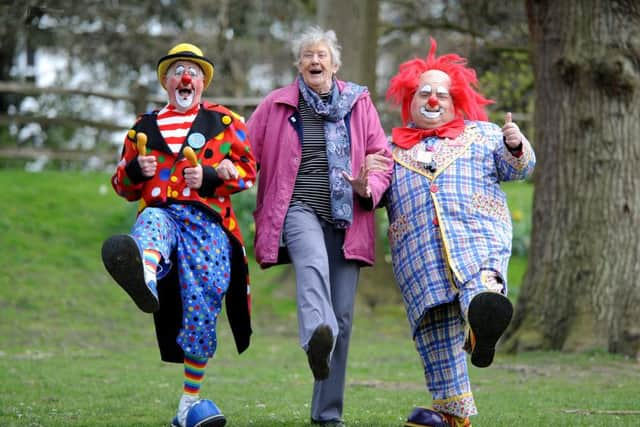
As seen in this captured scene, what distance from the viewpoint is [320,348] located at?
5016 millimetres

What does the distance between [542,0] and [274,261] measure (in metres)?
5.17

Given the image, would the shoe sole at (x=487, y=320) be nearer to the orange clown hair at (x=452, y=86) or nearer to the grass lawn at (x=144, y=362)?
the grass lawn at (x=144, y=362)

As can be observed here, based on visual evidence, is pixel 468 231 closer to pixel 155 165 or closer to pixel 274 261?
pixel 274 261

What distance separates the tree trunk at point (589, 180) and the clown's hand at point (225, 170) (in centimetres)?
496

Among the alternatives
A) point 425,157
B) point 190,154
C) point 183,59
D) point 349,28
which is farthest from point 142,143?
point 349,28

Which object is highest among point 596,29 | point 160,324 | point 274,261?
point 596,29

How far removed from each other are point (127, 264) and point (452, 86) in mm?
2198

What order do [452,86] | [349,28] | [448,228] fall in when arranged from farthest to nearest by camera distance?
[349,28], [452,86], [448,228]

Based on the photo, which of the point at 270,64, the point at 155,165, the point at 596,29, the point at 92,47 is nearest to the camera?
the point at 155,165

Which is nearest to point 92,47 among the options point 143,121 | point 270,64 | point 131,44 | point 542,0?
point 131,44

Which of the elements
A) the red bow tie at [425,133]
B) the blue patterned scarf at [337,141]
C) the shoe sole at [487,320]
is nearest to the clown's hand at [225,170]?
the blue patterned scarf at [337,141]

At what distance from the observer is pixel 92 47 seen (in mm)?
19422

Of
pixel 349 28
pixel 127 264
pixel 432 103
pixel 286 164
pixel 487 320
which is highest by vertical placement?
pixel 349 28

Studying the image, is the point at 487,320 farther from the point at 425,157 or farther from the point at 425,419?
the point at 425,157
